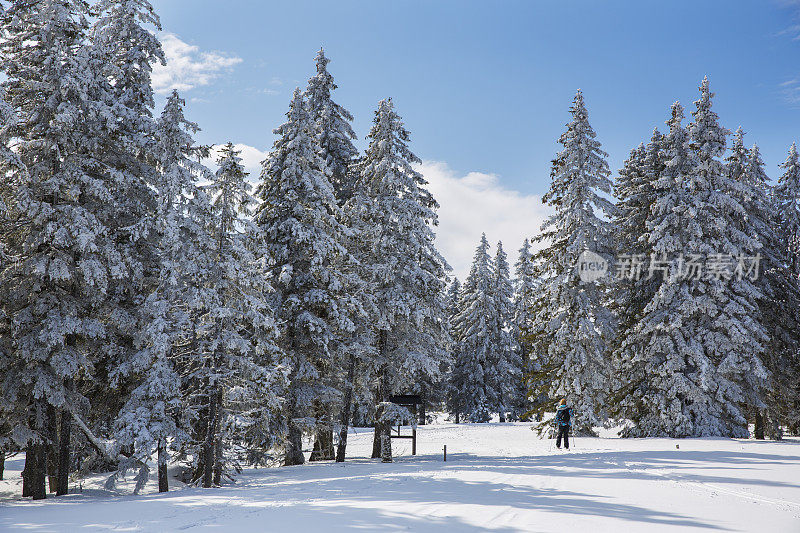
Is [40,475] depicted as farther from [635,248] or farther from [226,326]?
[635,248]

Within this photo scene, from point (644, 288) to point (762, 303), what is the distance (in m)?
6.49

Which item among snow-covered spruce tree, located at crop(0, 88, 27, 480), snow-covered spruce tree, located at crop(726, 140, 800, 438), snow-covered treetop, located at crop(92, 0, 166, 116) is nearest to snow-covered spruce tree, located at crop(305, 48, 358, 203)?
snow-covered treetop, located at crop(92, 0, 166, 116)

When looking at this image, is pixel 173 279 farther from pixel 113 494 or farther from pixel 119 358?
pixel 113 494

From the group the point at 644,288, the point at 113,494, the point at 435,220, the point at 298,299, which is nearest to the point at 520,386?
the point at 644,288

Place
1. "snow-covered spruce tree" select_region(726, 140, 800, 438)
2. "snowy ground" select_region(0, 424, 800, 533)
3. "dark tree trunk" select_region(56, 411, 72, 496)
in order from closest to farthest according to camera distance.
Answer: "snowy ground" select_region(0, 424, 800, 533), "dark tree trunk" select_region(56, 411, 72, 496), "snow-covered spruce tree" select_region(726, 140, 800, 438)

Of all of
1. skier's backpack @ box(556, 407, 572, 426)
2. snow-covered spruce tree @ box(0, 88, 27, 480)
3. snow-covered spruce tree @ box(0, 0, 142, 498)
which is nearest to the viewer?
snow-covered spruce tree @ box(0, 88, 27, 480)

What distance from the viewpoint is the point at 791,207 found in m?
30.8

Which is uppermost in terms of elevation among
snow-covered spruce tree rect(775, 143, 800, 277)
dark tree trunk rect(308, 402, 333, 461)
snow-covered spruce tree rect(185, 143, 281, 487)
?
snow-covered spruce tree rect(775, 143, 800, 277)

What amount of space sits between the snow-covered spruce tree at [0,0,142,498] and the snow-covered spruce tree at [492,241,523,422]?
3744 centimetres

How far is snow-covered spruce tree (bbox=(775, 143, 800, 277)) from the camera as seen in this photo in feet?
101

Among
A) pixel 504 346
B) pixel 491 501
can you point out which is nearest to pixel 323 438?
pixel 491 501

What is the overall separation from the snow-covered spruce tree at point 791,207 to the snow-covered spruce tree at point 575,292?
11826 mm

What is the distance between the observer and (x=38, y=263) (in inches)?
597

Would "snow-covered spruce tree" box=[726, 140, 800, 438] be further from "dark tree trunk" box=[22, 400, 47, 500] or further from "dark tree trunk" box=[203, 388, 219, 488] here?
"dark tree trunk" box=[22, 400, 47, 500]
